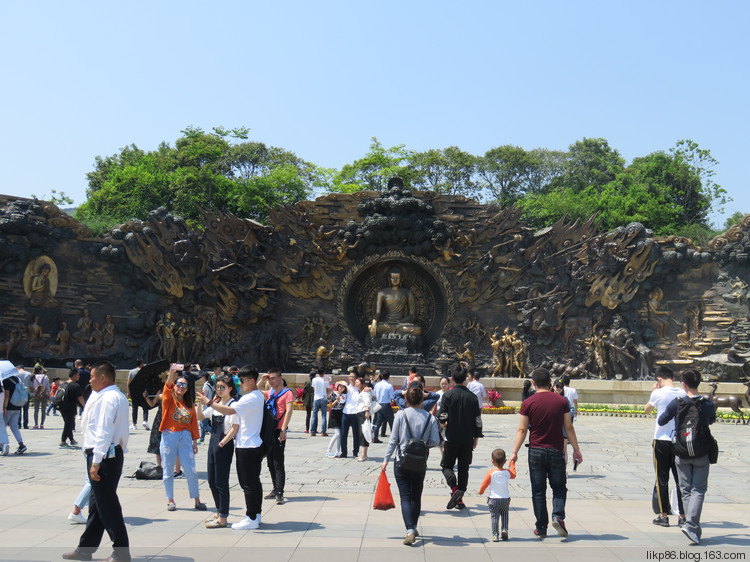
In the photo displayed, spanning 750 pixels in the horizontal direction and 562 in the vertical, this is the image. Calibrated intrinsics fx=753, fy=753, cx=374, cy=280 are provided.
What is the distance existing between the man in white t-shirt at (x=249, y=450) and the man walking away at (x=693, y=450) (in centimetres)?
466

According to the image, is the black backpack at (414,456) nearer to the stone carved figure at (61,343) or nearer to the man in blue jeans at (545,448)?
the man in blue jeans at (545,448)

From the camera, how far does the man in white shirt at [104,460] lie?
275 inches

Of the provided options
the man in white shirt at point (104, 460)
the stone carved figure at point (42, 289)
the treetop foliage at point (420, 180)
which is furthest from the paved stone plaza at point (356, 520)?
the treetop foliage at point (420, 180)

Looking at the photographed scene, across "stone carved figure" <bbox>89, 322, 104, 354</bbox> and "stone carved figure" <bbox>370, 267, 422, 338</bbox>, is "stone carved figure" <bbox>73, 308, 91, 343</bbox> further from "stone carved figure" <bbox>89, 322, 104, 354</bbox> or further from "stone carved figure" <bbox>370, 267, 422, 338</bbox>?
"stone carved figure" <bbox>370, 267, 422, 338</bbox>

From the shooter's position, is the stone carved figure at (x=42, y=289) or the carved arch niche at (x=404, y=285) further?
the carved arch niche at (x=404, y=285)

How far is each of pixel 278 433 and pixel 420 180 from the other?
49.9 m

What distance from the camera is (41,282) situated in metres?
30.0

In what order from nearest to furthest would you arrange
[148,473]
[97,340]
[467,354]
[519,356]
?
[148,473]
[97,340]
[519,356]
[467,354]

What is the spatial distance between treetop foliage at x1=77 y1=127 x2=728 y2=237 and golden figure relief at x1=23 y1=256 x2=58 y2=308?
11.9m

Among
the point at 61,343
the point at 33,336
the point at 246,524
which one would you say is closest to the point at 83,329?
the point at 61,343

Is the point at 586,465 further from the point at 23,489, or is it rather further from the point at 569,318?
the point at 569,318

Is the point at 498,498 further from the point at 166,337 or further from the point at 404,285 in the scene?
the point at 404,285

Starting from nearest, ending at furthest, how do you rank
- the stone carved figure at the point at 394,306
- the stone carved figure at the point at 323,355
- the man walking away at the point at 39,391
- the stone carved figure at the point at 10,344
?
the man walking away at the point at 39,391 → the stone carved figure at the point at 10,344 → the stone carved figure at the point at 323,355 → the stone carved figure at the point at 394,306

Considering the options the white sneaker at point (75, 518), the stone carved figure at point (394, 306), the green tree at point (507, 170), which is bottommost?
the white sneaker at point (75, 518)
